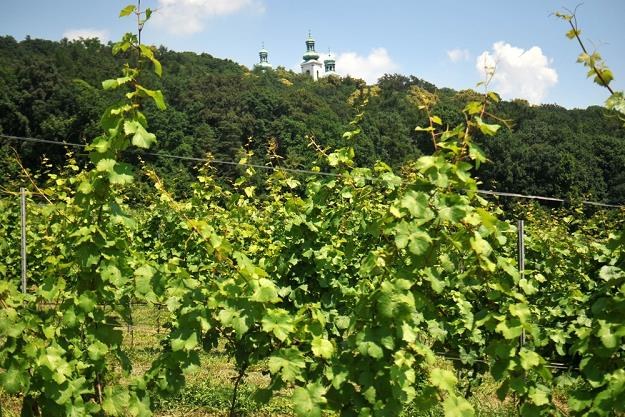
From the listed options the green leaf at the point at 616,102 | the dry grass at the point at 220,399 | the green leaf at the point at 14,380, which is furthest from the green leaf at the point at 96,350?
the green leaf at the point at 616,102

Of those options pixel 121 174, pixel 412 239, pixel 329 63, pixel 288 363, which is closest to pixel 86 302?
pixel 121 174

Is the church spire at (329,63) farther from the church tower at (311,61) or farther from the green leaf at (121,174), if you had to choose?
the green leaf at (121,174)

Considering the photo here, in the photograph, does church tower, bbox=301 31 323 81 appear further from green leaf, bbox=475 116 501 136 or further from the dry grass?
green leaf, bbox=475 116 501 136

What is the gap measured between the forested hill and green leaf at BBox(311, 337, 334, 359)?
88.9 ft

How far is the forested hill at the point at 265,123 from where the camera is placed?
35.0m

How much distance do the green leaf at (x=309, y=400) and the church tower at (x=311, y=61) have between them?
391 feet

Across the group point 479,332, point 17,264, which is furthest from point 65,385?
point 17,264

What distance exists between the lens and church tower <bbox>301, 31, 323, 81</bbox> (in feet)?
393

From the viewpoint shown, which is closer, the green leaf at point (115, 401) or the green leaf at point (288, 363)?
the green leaf at point (288, 363)

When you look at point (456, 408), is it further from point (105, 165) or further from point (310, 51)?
point (310, 51)

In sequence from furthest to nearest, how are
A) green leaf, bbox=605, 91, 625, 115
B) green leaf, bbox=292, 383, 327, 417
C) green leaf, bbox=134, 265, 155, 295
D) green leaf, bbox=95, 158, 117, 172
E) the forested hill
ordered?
the forested hill → green leaf, bbox=134, 265, 155, 295 → green leaf, bbox=95, 158, 117, 172 → green leaf, bbox=292, 383, 327, 417 → green leaf, bbox=605, 91, 625, 115

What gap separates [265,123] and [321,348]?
39924 millimetres

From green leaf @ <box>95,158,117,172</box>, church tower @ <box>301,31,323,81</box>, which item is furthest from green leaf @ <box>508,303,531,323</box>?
church tower @ <box>301,31,323,81</box>

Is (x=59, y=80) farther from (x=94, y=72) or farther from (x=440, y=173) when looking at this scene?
(x=440, y=173)
